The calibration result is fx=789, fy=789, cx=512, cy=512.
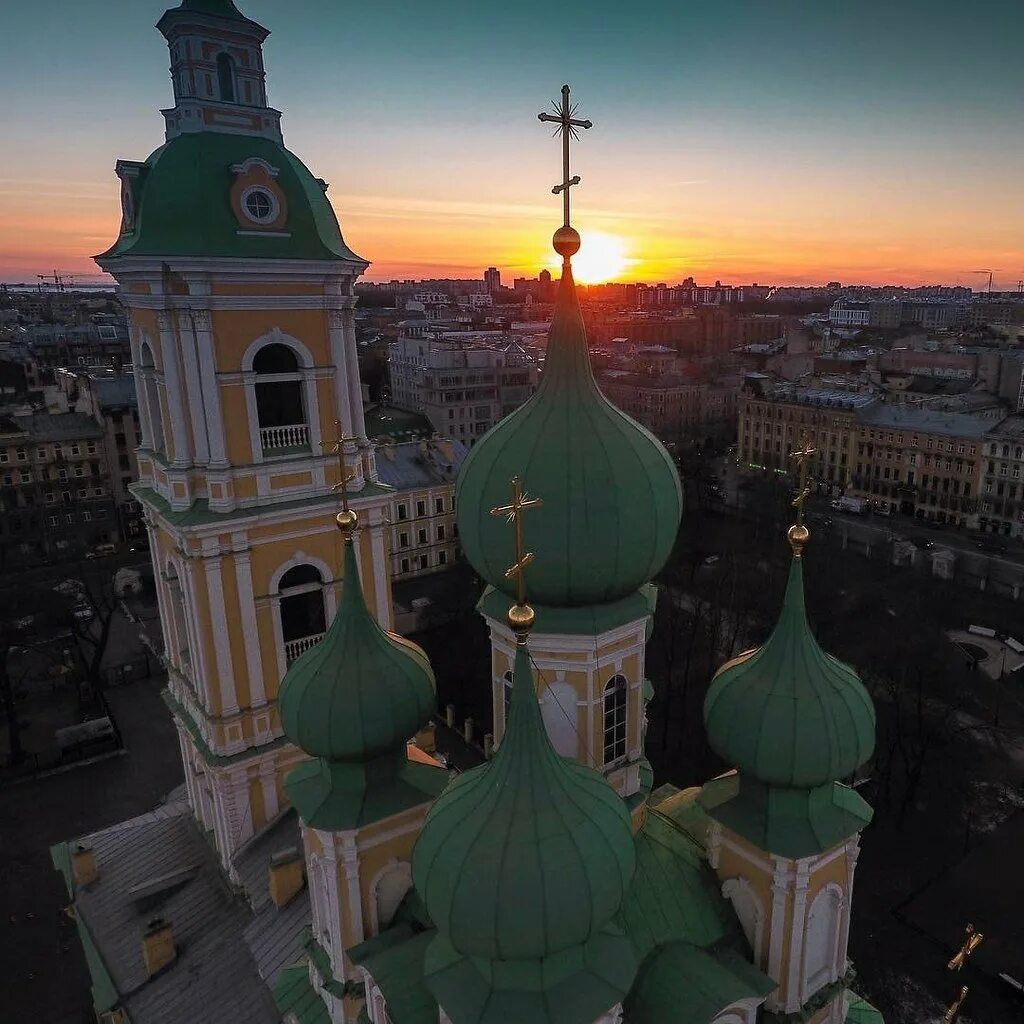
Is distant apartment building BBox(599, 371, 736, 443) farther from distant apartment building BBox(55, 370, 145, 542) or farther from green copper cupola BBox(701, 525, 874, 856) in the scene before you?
green copper cupola BBox(701, 525, 874, 856)

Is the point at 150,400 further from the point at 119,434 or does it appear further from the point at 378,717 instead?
the point at 119,434

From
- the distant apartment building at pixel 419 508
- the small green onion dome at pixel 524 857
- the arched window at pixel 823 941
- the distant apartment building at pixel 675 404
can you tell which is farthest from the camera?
the distant apartment building at pixel 675 404

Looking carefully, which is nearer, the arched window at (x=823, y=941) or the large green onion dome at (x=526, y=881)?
the large green onion dome at (x=526, y=881)

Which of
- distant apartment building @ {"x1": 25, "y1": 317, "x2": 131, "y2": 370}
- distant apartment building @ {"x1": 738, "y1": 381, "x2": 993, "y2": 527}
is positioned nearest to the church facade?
distant apartment building @ {"x1": 738, "y1": 381, "x2": 993, "y2": 527}

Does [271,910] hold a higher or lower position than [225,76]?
lower

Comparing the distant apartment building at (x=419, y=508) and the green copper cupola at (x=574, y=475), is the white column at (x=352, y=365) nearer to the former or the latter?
the green copper cupola at (x=574, y=475)

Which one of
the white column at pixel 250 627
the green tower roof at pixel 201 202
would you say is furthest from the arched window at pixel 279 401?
the white column at pixel 250 627

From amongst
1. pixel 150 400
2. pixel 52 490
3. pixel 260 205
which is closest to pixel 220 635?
pixel 150 400
